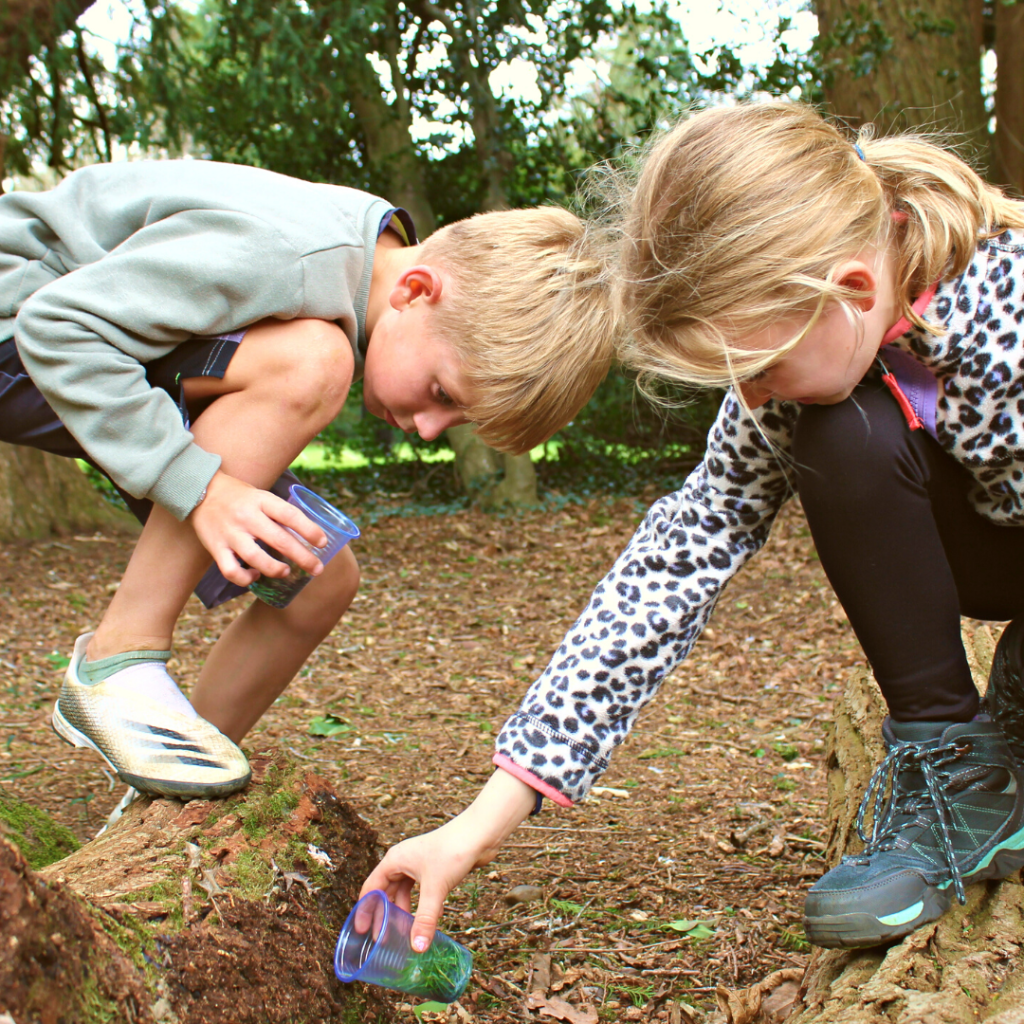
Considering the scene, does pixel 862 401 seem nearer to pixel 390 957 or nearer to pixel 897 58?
pixel 390 957

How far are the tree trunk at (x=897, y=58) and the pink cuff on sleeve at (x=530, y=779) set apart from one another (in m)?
4.63

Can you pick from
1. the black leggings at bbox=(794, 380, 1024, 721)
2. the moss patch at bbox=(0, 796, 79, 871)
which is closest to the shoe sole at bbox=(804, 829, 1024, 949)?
the black leggings at bbox=(794, 380, 1024, 721)

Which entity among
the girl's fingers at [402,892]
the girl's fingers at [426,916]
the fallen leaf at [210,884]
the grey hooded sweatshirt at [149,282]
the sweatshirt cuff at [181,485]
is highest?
the grey hooded sweatshirt at [149,282]

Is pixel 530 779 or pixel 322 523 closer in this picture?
pixel 530 779

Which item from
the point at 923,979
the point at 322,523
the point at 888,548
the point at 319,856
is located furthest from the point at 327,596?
the point at 923,979

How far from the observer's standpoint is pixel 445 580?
5.06 metres

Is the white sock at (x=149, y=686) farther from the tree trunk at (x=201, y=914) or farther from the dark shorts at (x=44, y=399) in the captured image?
the dark shorts at (x=44, y=399)

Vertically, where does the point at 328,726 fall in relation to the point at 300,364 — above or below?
below

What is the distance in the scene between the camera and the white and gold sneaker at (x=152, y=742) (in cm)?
147

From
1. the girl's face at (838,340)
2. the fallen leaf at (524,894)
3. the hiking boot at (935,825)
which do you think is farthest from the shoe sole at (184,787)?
the girl's face at (838,340)

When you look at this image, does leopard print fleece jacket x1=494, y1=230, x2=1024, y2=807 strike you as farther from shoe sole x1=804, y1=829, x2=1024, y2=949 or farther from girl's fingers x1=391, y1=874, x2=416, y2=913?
shoe sole x1=804, y1=829, x2=1024, y2=949

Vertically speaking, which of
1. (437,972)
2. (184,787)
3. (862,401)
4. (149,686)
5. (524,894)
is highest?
(862,401)

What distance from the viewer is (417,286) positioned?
6.17ft

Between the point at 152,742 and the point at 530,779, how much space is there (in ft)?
1.96
